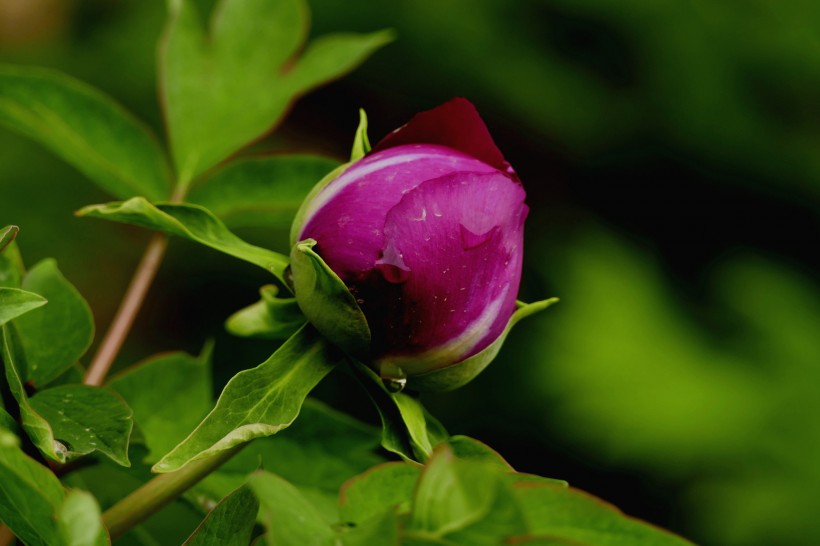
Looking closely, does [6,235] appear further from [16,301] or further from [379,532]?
[379,532]

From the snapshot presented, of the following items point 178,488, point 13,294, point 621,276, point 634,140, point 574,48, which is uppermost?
point 13,294

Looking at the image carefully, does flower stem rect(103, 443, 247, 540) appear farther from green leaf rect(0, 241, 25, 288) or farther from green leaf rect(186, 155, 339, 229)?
green leaf rect(186, 155, 339, 229)

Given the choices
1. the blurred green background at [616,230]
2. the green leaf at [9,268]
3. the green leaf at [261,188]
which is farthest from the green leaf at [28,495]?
the blurred green background at [616,230]

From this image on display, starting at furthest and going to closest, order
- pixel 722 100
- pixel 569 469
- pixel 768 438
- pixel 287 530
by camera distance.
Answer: pixel 722 100 < pixel 569 469 < pixel 768 438 < pixel 287 530

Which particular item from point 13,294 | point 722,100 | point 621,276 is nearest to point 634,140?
point 722,100

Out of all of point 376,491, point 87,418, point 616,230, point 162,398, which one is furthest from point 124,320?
point 616,230

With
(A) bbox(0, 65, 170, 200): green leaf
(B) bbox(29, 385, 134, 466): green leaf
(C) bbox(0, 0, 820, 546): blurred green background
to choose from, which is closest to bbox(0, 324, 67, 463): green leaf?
(B) bbox(29, 385, 134, 466): green leaf

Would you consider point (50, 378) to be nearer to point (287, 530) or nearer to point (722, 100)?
point (287, 530)
